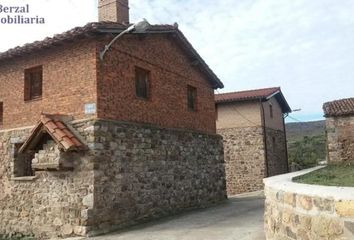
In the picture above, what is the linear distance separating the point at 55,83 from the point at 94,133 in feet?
7.41

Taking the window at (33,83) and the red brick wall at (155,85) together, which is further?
the window at (33,83)

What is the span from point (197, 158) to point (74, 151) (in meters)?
5.67

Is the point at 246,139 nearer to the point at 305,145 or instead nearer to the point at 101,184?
the point at 101,184

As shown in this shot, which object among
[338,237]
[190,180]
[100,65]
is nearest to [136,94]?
[100,65]

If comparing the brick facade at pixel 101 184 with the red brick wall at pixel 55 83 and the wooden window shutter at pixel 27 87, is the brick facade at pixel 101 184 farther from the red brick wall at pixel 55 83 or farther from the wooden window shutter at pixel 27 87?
the wooden window shutter at pixel 27 87

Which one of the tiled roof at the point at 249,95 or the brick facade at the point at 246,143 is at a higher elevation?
the tiled roof at the point at 249,95

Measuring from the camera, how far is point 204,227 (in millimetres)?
10359

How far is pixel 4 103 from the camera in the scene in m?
12.7

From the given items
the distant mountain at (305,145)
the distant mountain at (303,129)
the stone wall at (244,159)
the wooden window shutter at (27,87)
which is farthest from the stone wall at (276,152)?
the distant mountain at (303,129)

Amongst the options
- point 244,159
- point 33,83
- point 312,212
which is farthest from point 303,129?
point 312,212

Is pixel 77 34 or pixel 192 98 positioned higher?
pixel 77 34

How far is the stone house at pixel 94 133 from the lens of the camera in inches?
407

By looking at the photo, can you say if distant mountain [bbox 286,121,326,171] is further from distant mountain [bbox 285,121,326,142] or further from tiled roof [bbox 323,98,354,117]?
tiled roof [bbox 323,98,354,117]

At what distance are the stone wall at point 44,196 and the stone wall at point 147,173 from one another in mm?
361
